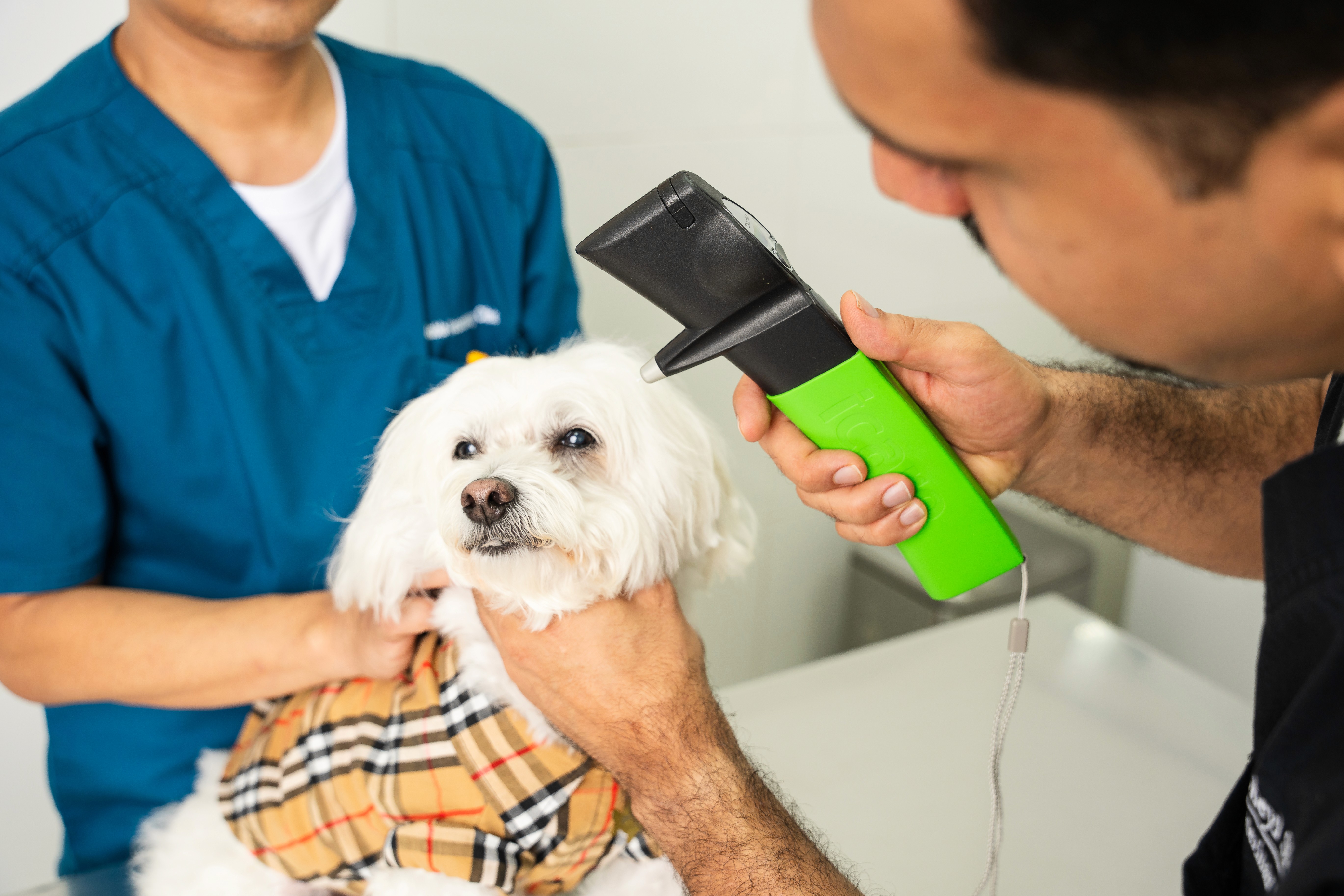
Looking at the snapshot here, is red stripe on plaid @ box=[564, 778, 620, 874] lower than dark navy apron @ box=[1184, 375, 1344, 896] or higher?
lower

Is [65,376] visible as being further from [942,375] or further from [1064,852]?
[1064,852]

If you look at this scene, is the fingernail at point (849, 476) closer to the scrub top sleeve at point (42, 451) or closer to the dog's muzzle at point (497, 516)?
the dog's muzzle at point (497, 516)

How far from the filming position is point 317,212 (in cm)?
100

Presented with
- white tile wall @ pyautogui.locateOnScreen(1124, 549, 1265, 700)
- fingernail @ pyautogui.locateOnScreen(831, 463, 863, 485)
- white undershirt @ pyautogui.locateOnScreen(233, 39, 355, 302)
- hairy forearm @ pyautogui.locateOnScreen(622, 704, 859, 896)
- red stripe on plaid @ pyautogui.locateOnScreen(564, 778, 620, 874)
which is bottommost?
white tile wall @ pyautogui.locateOnScreen(1124, 549, 1265, 700)

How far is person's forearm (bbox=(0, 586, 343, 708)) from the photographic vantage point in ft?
2.88

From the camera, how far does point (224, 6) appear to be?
850 millimetres

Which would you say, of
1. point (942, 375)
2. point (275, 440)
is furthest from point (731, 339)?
point (275, 440)

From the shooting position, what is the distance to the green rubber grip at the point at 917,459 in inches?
28.0

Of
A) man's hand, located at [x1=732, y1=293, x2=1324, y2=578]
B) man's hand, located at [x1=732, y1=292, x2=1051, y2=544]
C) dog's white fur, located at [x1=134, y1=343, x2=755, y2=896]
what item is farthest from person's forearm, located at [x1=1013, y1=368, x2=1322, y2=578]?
dog's white fur, located at [x1=134, y1=343, x2=755, y2=896]

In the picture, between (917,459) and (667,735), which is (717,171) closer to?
(917,459)

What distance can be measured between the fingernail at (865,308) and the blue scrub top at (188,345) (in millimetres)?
545

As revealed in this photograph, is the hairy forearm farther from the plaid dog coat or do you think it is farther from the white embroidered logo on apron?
the white embroidered logo on apron

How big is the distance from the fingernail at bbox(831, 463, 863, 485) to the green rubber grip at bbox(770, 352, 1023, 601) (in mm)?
11

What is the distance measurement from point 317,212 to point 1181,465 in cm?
93
